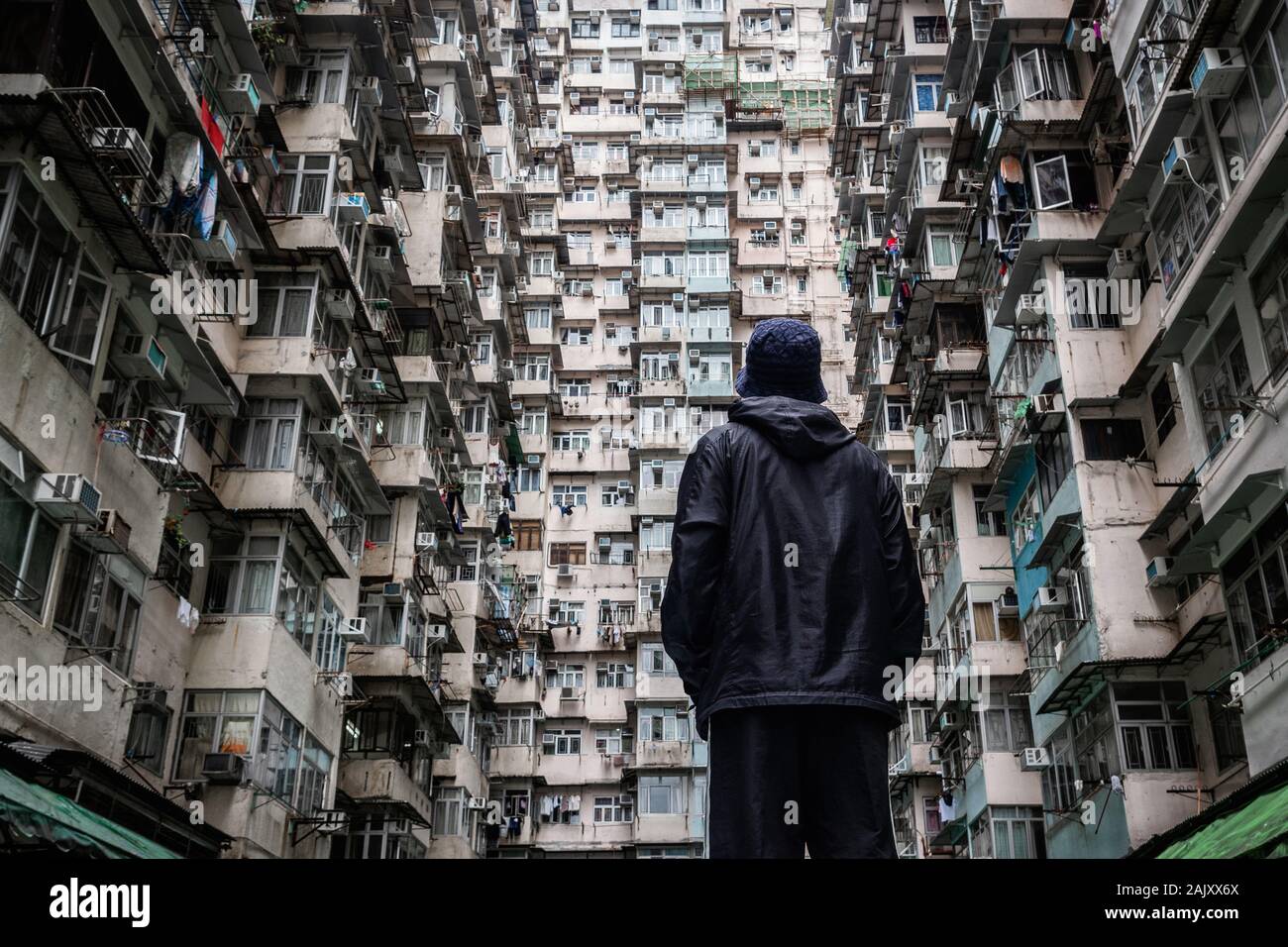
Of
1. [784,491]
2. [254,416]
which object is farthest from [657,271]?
[784,491]

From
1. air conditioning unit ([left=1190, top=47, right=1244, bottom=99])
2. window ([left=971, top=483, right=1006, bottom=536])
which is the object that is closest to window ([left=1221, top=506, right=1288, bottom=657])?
air conditioning unit ([left=1190, top=47, right=1244, bottom=99])

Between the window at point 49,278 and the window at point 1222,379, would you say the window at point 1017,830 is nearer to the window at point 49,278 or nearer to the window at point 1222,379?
the window at point 1222,379

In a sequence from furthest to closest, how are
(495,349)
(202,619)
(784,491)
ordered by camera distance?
(495,349), (202,619), (784,491)

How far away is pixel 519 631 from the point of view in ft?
179

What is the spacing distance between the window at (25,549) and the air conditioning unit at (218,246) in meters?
7.39

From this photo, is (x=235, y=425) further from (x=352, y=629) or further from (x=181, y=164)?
(x=181, y=164)

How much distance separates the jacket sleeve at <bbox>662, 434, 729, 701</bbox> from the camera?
248 inches

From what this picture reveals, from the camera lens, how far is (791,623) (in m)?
6.24

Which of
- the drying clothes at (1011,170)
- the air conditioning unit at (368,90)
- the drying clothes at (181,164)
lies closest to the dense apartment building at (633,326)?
the drying clothes at (1011,170)

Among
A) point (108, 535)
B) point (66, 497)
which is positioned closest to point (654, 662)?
point (108, 535)
